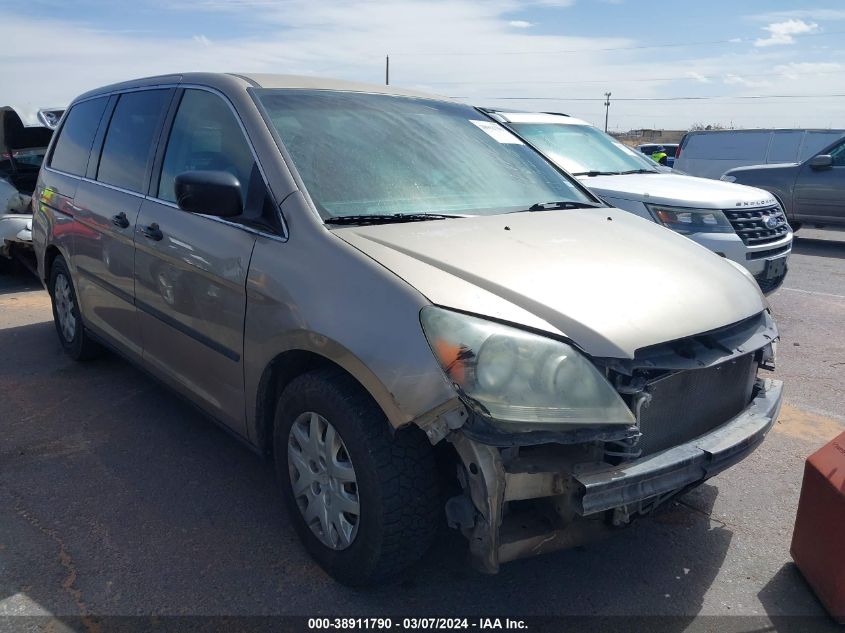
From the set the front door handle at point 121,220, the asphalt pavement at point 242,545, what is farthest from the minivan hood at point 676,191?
the front door handle at point 121,220

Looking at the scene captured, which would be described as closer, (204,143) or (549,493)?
(549,493)

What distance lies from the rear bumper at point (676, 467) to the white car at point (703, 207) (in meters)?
3.65

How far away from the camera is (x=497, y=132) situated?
3.90 meters

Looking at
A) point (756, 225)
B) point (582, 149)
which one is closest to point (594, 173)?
point (582, 149)

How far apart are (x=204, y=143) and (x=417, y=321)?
68.4 inches

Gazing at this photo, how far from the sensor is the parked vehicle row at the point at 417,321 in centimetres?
218

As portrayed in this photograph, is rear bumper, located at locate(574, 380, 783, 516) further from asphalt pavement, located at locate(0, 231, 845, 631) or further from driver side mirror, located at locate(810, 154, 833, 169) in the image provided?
driver side mirror, located at locate(810, 154, 833, 169)

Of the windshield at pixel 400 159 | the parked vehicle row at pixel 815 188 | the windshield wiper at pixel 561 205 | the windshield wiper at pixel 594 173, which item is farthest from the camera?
the parked vehicle row at pixel 815 188

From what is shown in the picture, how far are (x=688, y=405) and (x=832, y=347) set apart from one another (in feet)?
13.2

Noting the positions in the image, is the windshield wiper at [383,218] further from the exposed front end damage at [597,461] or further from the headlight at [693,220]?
the headlight at [693,220]

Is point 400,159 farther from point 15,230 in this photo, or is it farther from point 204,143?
point 15,230

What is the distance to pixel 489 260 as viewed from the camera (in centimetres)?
257

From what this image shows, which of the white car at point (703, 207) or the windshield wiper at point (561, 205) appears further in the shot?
the white car at point (703, 207)

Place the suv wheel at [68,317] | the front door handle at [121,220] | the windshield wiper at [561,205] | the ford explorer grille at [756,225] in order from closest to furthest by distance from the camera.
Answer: the windshield wiper at [561,205]
the front door handle at [121,220]
the suv wheel at [68,317]
the ford explorer grille at [756,225]
